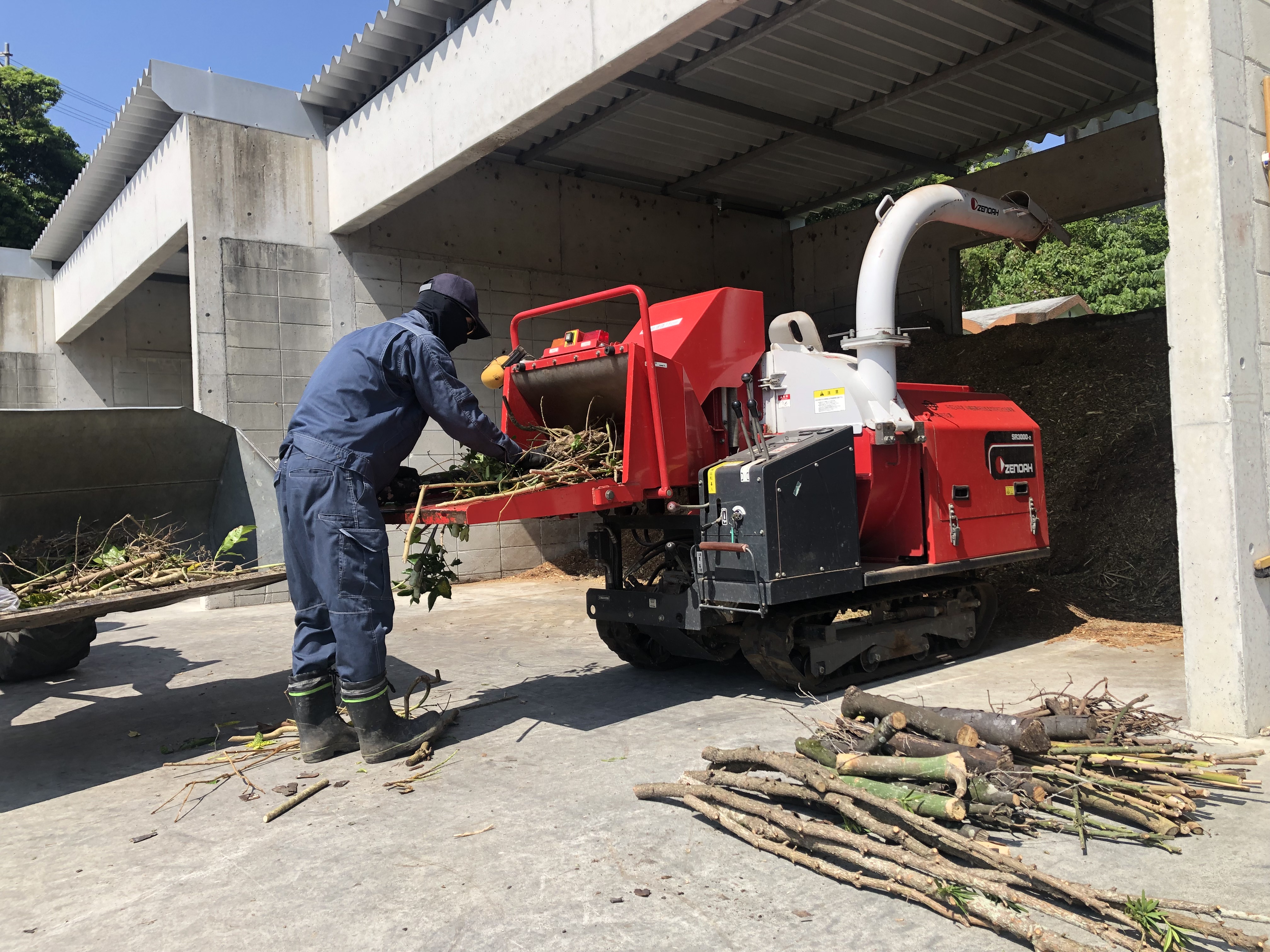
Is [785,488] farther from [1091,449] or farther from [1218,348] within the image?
[1091,449]

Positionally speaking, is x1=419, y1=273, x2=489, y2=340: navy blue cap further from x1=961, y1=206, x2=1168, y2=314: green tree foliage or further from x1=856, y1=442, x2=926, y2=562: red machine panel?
x1=961, y1=206, x2=1168, y2=314: green tree foliage

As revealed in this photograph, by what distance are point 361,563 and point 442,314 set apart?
1404 mm

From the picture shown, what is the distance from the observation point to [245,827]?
3873mm

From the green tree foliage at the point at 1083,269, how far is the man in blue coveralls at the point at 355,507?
25.7 metres

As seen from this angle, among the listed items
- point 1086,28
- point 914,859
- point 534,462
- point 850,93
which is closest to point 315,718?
point 534,462

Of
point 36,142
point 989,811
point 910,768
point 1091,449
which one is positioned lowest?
point 989,811

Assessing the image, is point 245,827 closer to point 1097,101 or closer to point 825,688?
point 825,688

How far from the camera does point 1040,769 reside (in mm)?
3666

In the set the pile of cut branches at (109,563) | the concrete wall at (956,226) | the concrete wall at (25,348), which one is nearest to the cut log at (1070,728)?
the pile of cut branches at (109,563)

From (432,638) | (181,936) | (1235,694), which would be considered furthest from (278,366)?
(1235,694)

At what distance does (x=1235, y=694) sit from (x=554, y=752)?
320cm

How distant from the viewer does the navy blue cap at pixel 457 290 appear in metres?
5.09

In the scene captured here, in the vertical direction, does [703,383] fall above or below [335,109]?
below

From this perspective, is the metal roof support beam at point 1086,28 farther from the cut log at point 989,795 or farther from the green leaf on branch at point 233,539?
the green leaf on branch at point 233,539
